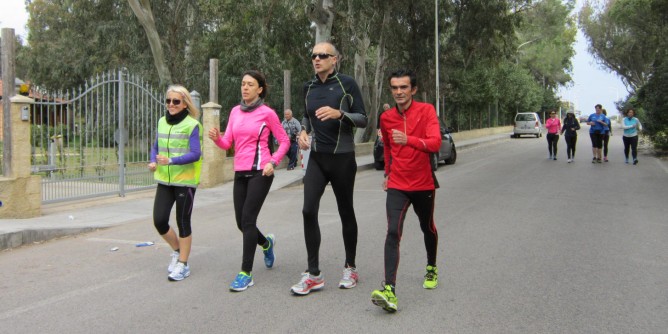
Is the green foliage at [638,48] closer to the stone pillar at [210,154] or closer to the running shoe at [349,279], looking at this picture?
the stone pillar at [210,154]

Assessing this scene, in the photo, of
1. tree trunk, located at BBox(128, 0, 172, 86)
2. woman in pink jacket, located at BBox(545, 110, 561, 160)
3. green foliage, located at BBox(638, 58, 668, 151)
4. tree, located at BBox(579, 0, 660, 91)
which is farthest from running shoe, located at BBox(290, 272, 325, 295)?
tree, located at BBox(579, 0, 660, 91)

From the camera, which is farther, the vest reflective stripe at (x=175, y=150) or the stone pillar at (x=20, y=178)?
the stone pillar at (x=20, y=178)

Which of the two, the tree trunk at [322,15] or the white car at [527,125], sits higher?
the tree trunk at [322,15]

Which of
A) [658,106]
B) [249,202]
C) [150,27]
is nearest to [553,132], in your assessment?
[658,106]

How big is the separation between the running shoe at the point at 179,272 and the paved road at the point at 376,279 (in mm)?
105

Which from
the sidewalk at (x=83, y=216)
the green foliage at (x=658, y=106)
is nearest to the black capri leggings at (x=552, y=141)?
the green foliage at (x=658, y=106)

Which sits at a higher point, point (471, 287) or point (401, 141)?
point (401, 141)

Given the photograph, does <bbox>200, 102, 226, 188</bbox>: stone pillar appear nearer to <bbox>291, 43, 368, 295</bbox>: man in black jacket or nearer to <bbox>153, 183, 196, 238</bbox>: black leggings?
<bbox>153, 183, 196, 238</bbox>: black leggings

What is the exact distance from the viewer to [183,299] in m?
4.62

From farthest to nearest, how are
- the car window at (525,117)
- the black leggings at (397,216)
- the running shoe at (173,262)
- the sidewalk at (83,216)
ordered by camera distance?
the car window at (525,117)
the sidewalk at (83,216)
the running shoe at (173,262)
the black leggings at (397,216)

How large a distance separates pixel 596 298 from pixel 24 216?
7.49m

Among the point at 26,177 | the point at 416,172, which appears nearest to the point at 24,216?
the point at 26,177

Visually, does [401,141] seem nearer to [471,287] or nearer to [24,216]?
[471,287]

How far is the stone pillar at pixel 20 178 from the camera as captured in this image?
8.15 m
